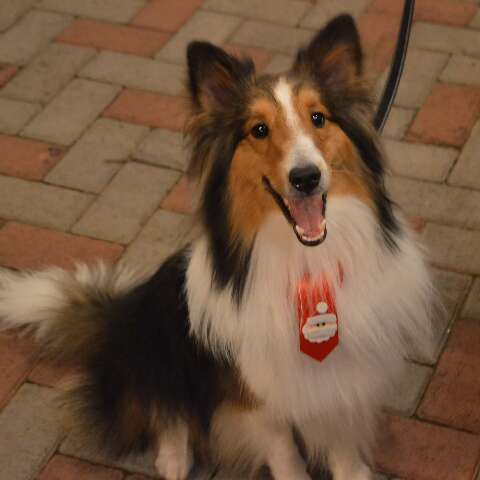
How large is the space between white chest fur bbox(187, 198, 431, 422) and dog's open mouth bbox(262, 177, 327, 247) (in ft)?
0.17

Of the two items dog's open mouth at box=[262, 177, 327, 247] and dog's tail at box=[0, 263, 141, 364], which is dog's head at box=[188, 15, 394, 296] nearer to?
dog's open mouth at box=[262, 177, 327, 247]

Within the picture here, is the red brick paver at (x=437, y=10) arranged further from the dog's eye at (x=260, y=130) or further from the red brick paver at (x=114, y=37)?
the dog's eye at (x=260, y=130)

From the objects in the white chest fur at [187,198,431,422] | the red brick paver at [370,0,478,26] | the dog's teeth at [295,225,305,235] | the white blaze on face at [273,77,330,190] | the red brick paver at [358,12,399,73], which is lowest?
the red brick paver at [358,12,399,73]

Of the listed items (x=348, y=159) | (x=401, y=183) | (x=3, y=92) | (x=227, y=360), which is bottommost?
(x=3, y=92)

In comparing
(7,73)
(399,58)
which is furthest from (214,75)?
(7,73)

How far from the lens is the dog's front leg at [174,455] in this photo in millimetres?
3449

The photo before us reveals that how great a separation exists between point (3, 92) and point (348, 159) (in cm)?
292

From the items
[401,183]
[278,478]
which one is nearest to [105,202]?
[401,183]

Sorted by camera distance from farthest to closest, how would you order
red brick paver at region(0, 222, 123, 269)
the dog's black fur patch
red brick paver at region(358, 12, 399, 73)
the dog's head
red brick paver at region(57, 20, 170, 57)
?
red brick paver at region(57, 20, 170, 57)
red brick paver at region(358, 12, 399, 73)
red brick paver at region(0, 222, 123, 269)
the dog's black fur patch
the dog's head

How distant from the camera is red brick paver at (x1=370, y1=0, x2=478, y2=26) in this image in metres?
5.46

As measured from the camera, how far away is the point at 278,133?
2.72 metres

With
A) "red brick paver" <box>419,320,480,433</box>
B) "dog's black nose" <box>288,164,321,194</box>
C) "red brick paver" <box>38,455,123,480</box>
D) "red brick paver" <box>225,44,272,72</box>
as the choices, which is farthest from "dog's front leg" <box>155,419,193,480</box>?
"red brick paver" <box>225,44,272,72</box>

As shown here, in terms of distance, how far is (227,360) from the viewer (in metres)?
3.06

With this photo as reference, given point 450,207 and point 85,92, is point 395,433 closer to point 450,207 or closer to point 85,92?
point 450,207
